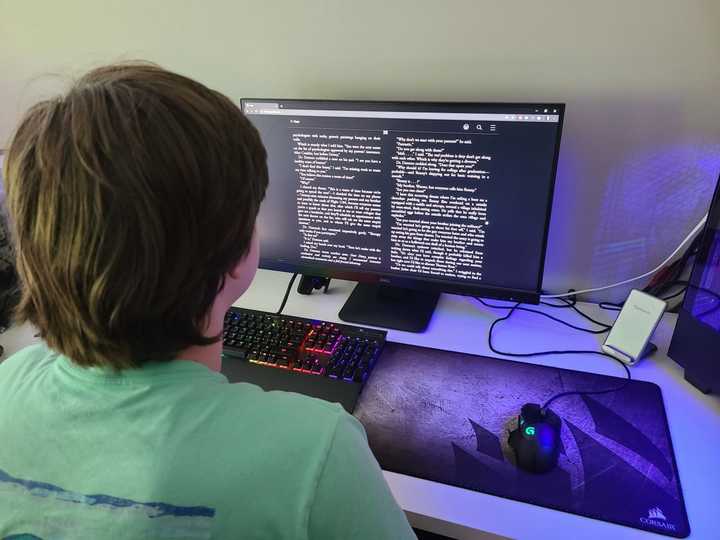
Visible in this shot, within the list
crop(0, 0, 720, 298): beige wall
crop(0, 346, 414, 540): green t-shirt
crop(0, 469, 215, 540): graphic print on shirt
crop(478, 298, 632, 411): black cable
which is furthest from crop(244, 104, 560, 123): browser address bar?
crop(0, 469, 215, 540): graphic print on shirt

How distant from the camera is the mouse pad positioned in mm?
701

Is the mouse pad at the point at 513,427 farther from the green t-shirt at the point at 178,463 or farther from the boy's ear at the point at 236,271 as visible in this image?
the boy's ear at the point at 236,271

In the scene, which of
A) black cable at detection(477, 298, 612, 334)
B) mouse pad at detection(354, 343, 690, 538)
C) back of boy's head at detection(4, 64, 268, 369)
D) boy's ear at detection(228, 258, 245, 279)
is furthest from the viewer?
black cable at detection(477, 298, 612, 334)

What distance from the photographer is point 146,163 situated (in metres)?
0.46

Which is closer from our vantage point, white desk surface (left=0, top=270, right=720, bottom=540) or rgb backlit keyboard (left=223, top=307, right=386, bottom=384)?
white desk surface (left=0, top=270, right=720, bottom=540)

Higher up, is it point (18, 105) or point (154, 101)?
point (154, 101)

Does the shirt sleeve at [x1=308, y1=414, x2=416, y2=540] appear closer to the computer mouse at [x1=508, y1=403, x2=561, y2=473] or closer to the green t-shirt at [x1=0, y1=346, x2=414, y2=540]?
the green t-shirt at [x1=0, y1=346, x2=414, y2=540]

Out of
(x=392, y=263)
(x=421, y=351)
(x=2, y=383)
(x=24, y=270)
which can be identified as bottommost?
(x=421, y=351)

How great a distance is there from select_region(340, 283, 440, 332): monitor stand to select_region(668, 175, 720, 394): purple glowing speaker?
469 mm

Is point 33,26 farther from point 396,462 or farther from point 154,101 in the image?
point 396,462

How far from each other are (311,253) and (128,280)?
0.67 metres

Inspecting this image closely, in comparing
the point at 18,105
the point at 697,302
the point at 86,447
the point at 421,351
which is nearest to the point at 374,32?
the point at 421,351

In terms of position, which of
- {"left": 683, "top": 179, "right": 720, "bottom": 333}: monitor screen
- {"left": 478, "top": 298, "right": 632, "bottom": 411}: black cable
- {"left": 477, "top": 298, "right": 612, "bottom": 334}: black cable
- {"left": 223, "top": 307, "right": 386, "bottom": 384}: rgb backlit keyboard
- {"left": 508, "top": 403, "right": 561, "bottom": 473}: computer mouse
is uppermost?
{"left": 683, "top": 179, "right": 720, "bottom": 333}: monitor screen

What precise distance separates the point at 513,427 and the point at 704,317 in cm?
39
